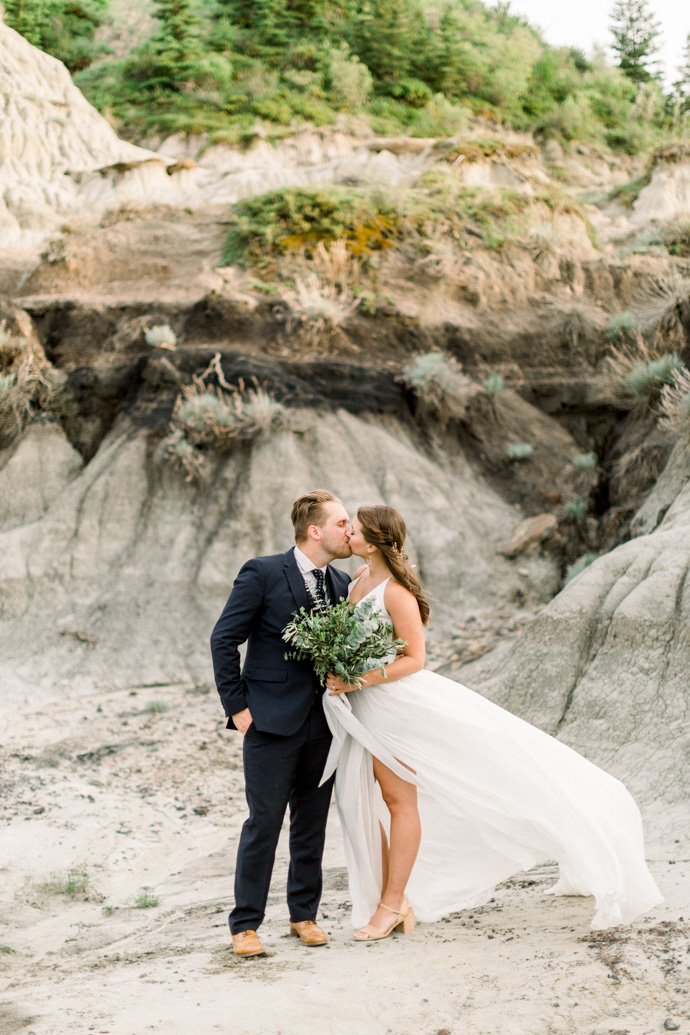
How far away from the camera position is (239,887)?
394cm

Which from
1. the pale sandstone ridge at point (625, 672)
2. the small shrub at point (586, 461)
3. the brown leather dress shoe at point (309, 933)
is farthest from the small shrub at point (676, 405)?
the brown leather dress shoe at point (309, 933)

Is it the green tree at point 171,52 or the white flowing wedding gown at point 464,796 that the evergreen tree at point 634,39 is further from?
the white flowing wedding gown at point 464,796

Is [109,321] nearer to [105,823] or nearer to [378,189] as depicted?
[378,189]

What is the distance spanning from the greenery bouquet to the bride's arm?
0.25 ft

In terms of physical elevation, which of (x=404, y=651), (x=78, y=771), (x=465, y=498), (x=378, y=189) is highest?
(x=378, y=189)

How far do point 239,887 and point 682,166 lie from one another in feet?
62.2

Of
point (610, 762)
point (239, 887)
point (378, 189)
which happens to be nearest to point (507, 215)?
point (378, 189)

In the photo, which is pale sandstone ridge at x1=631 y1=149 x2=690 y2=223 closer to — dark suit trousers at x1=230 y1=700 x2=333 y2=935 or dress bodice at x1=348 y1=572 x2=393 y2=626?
dress bodice at x1=348 y1=572 x2=393 y2=626

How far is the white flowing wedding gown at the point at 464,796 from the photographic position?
3.85m

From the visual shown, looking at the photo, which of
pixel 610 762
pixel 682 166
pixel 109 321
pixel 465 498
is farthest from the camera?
pixel 682 166

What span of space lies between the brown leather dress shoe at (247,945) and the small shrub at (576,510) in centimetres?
868

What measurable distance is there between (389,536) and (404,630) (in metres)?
0.49

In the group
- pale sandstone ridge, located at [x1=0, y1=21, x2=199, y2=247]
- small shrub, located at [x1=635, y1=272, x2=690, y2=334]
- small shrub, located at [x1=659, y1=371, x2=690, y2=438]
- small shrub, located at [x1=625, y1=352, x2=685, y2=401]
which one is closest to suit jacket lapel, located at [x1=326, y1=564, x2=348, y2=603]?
small shrub, located at [x1=659, y1=371, x2=690, y2=438]

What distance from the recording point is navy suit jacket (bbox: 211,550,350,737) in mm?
4012
